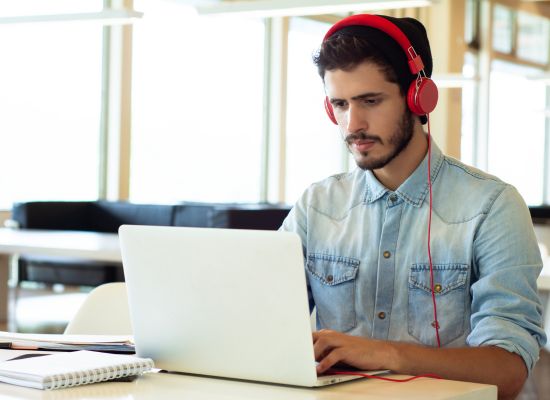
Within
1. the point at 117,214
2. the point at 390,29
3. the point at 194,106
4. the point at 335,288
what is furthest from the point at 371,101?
the point at 194,106

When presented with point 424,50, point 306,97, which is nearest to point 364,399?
point 424,50

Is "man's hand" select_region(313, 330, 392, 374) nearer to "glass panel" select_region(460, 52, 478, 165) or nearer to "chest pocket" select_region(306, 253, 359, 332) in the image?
"chest pocket" select_region(306, 253, 359, 332)

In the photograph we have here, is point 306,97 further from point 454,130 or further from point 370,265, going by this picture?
point 370,265

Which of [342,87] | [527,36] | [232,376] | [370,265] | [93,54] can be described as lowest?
[232,376]

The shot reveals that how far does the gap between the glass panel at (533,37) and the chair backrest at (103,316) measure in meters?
11.3

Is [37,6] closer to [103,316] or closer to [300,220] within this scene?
[103,316]

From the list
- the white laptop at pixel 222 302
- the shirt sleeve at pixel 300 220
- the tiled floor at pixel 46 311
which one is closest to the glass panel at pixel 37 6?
the tiled floor at pixel 46 311

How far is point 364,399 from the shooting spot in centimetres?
133

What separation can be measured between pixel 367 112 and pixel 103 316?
0.80 metres

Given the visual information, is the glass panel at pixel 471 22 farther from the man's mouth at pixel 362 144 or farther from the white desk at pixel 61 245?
the man's mouth at pixel 362 144

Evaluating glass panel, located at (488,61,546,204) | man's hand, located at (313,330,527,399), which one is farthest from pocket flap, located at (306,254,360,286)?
glass panel, located at (488,61,546,204)

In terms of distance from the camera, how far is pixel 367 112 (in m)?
1.78

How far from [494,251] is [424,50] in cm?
44

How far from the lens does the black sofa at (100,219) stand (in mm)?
5129
